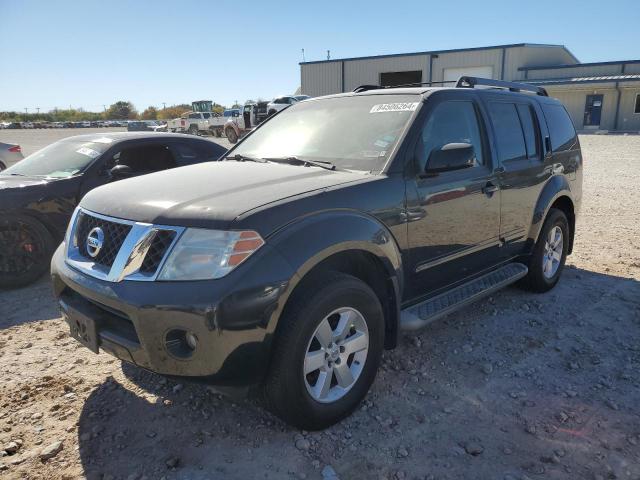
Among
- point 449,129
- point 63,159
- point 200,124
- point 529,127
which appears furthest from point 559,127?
point 200,124

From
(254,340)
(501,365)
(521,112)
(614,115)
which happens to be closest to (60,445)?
(254,340)

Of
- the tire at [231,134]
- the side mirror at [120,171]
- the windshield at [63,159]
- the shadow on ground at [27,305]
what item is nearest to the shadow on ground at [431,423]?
the shadow on ground at [27,305]

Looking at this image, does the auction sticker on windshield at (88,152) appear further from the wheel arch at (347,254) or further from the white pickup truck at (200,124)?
the white pickup truck at (200,124)

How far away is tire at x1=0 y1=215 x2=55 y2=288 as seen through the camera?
5164mm

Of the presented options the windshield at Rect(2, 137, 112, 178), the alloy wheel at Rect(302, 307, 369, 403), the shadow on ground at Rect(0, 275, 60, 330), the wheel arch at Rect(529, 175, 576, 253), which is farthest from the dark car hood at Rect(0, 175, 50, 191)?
the wheel arch at Rect(529, 175, 576, 253)

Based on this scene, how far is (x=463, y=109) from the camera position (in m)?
3.92

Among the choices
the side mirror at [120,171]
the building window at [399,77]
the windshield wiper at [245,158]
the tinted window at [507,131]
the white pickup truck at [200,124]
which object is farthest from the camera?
the building window at [399,77]

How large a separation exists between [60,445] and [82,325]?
26.3 inches

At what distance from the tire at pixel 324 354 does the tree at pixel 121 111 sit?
104 m

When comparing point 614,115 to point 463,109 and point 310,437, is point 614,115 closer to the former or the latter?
point 463,109

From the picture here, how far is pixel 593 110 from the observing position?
32688mm

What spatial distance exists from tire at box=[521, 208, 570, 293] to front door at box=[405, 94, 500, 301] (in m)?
0.81

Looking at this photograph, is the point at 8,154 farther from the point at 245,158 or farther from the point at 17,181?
the point at 245,158

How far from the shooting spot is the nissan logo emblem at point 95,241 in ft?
8.99
